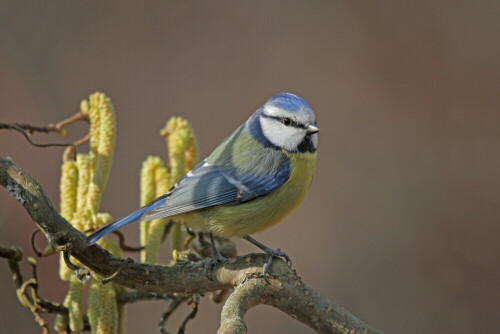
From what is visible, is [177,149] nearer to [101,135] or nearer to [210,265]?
[101,135]

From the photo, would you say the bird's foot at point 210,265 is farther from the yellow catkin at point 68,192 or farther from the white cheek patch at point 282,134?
the white cheek patch at point 282,134

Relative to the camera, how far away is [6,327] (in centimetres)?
305

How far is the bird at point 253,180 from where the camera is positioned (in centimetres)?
188

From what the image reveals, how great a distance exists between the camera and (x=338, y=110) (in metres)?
4.13

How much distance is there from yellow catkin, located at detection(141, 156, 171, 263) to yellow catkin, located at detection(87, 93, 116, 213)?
15 centimetres

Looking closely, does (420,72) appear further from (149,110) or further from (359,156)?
(149,110)

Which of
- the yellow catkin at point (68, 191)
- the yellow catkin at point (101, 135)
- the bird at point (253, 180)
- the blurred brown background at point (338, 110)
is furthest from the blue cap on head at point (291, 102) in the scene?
the blurred brown background at point (338, 110)

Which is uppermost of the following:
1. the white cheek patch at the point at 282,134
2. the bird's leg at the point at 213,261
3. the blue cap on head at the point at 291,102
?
the blue cap on head at the point at 291,102

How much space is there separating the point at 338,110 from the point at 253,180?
2.28m

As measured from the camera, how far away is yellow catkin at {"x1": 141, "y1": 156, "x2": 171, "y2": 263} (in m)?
1.74

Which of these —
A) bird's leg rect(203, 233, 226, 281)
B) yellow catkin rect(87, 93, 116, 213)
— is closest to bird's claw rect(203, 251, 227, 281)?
bird's leg rect(203, 233, 226, 281)

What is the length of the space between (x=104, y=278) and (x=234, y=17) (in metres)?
3.05

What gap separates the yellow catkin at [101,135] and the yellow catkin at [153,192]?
Result: 15 cm

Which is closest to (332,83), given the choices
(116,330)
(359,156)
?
(359,156)
